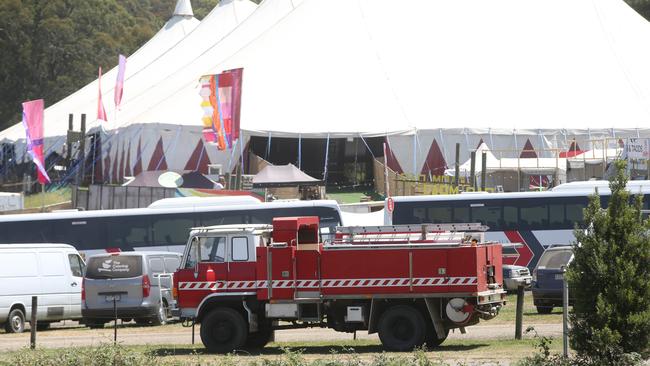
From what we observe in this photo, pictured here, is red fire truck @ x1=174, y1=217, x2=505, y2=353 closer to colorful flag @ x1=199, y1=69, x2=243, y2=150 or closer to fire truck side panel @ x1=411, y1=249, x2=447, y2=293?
fire truck side panel @ x1=411, y1=249, x2=447, y2=293

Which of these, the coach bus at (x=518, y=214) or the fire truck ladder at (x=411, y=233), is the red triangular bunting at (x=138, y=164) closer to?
the coach bus at (x=518, y=214)

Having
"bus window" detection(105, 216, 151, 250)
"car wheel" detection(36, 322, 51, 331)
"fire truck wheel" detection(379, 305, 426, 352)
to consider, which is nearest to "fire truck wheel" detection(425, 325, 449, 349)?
"fire truck wheel" detection(379, 305, 426, 352)

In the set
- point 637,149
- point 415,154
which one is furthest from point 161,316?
point 415,154

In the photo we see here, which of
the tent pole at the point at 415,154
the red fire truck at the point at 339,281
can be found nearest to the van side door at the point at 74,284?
the red fire truck at the point at 339,281

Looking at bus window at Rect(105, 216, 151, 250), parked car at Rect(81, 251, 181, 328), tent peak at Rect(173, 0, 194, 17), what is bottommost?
parked car at Rect(81, 251, 181, 328)

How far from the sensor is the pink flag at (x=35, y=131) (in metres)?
49.3

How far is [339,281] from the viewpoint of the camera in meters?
19.3

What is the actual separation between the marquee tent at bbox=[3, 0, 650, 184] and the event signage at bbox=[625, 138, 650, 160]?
6414 mm

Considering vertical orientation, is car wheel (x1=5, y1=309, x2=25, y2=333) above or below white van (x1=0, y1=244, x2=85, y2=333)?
below

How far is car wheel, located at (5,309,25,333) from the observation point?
2689 cm

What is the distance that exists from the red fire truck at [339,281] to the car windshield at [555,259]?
7330mm

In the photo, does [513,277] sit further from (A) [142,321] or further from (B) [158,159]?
(B) [158,159]

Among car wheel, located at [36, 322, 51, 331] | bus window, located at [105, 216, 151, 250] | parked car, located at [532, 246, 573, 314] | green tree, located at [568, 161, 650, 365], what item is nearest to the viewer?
green tree, located at [568, 161, 650, 365]

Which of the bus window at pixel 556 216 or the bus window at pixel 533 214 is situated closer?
the bus window at pixel 556 216
